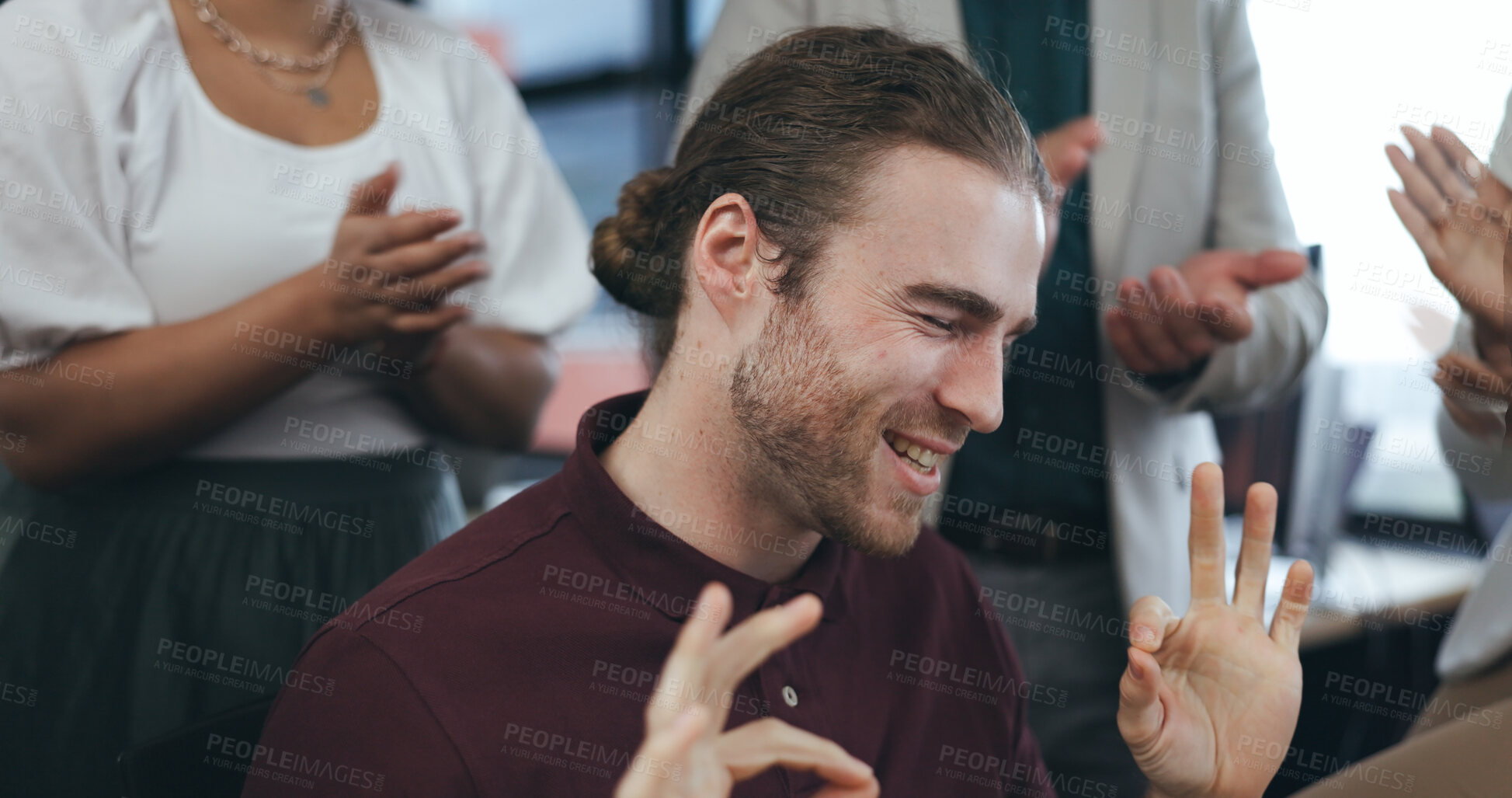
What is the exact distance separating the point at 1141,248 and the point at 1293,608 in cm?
69

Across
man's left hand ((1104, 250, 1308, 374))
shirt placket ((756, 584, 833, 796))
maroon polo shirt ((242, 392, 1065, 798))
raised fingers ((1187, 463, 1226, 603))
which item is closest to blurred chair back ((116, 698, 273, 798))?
maroon polo shirt ((242, 392, 1065, 798))

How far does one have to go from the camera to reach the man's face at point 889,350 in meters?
1.09

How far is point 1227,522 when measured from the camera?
292 centimetres

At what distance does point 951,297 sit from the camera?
108cm

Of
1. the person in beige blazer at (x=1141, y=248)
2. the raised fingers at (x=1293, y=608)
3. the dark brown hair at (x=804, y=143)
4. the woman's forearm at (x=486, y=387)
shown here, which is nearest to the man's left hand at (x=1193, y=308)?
the person in beige blazer at (x=1141, y=248)

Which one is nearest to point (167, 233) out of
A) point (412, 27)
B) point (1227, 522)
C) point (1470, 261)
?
point (412, 27)

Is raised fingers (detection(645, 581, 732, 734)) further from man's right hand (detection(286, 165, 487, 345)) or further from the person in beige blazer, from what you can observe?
the person in beige blazer

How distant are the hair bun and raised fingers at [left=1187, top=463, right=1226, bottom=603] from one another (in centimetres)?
64

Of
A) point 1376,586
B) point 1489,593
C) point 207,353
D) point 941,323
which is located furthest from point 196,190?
point 1376,586

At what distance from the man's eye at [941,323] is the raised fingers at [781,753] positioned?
19.6 inches

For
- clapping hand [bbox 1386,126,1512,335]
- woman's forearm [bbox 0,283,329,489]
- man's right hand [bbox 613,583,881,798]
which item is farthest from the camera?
clapping hand [bbox 1386,126,1512,335]

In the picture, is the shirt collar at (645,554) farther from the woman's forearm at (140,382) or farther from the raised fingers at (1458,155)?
the raised fingers at (1458,155)

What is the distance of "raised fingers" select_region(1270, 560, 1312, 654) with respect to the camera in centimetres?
113

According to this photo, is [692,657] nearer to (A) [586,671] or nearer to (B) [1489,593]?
(A) [586,671]
